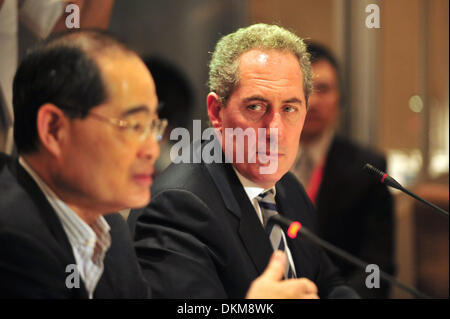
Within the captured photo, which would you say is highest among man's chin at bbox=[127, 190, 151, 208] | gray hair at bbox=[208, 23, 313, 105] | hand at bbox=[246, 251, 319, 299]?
gray hair at bbox=[208, 23, 313, 105]

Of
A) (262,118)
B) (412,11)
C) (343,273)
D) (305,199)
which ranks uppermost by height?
(412,11)

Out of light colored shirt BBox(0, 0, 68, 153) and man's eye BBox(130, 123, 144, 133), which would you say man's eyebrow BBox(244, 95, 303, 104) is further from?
light colored shirt BBox(0, 0, 68, 153)

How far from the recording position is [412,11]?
3828mm

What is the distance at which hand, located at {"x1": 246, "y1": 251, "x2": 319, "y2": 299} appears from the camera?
119 cm

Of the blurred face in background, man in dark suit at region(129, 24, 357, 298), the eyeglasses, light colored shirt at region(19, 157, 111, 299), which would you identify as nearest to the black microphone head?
man in dark suit at region(129, 24, 357, 298)

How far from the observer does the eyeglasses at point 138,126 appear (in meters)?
1.08

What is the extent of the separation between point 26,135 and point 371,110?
107 inches

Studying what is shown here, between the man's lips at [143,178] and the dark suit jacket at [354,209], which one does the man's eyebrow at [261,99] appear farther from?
the dark suit jacket at [354,209]

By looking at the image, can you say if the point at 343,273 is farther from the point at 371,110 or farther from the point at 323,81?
the point at 371,110

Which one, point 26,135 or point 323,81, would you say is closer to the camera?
point 26,135

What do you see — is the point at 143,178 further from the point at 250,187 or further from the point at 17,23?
the point at 17,23

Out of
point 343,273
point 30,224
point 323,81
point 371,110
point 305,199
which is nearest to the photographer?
point 30,224
